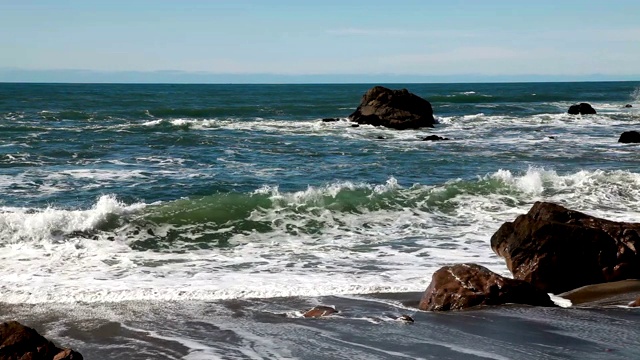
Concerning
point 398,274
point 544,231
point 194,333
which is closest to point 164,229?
point 398,274

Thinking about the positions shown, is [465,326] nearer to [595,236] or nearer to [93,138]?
[595,236]

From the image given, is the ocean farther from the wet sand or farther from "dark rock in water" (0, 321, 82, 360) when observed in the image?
"dark rock in water" (0, 321, 82, 360)

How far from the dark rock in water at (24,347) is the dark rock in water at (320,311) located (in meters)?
3.53

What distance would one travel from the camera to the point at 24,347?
6.55 meters

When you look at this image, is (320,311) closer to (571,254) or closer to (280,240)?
(571,254)

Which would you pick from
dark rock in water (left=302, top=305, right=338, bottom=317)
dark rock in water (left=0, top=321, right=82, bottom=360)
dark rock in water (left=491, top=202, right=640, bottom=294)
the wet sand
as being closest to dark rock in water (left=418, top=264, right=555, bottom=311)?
the wet sand

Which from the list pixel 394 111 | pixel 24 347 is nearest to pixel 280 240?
pixel 24 347

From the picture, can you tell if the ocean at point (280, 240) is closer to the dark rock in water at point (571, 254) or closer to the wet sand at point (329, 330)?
the wet sand at point (329, 330)

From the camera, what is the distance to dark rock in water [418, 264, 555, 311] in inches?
378

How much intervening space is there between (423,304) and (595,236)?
3073mm

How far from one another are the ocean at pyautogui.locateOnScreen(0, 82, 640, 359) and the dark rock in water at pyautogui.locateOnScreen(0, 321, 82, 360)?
1536 millimetres

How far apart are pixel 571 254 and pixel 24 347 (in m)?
7.46

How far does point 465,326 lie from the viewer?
8.76 m

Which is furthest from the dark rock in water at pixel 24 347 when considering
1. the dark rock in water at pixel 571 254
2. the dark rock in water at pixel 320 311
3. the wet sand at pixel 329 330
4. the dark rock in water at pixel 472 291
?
the dark rock in water at pixel 571 254
